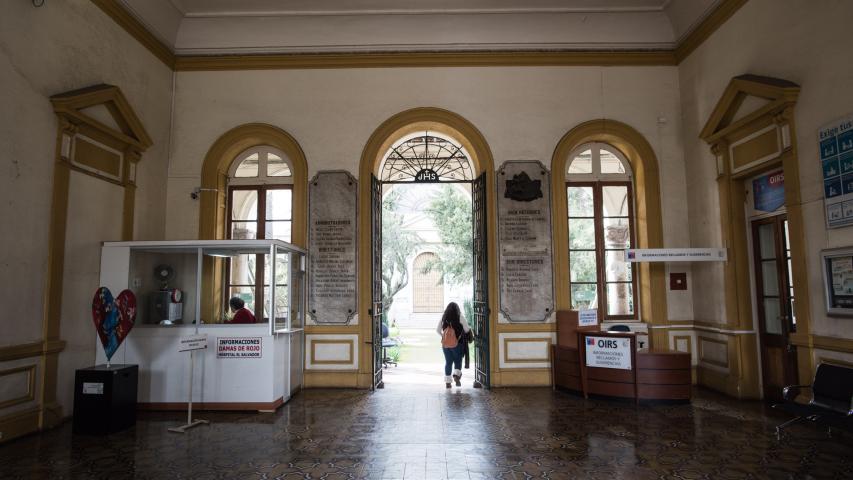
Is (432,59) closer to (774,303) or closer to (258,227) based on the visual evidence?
(258,227)

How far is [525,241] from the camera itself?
7.48 meters

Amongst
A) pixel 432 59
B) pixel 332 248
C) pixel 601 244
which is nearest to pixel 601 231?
pixel 601 244

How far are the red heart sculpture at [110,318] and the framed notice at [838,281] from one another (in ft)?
24.6

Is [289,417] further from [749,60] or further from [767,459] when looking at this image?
[749,60]

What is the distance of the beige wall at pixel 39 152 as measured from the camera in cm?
486

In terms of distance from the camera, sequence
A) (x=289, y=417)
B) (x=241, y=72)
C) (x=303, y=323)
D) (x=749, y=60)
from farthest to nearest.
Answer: (x=241, y=72) < (x=303, y=323) < (x=749, y=60) < (x=289, y=417)

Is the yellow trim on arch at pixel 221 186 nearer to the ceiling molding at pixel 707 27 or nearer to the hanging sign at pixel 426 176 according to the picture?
the hanging sign at pixel 426 176

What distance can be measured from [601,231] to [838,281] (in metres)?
3.25

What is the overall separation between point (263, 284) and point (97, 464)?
3.62 meters

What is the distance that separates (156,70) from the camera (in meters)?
7.38

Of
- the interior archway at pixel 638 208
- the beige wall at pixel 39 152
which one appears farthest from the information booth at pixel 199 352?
the interior archway at pixel 638 208

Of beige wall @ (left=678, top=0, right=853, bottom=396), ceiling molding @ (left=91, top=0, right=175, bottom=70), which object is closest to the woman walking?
beige wall @ (left=678, top=0, right=853, bottom=396)

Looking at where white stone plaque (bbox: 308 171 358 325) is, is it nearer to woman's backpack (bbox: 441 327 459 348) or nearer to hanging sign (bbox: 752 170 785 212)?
woman's backpack (bbox: 441 327 459 348)

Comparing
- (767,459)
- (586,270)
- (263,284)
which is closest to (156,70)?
(263,284)
